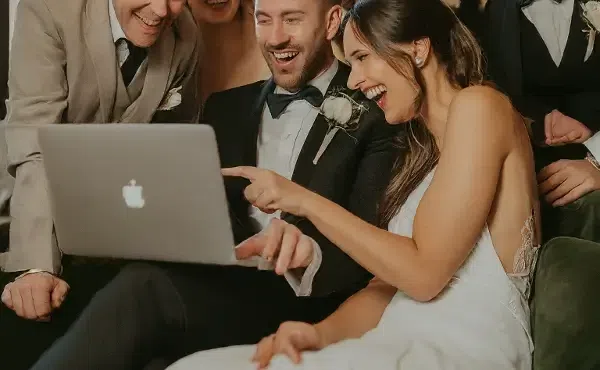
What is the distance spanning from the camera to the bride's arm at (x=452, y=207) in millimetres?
962

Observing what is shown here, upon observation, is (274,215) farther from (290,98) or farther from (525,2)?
(525,2)

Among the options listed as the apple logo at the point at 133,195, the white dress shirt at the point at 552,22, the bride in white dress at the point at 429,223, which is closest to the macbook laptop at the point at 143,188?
the apple logo at the point at 133,195

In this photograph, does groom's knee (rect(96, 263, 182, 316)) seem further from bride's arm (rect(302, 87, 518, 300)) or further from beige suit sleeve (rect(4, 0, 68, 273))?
bride's arm (rect(302, 87, 518, 300))

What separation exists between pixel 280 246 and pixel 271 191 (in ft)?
0.30

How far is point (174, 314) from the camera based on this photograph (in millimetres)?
1122

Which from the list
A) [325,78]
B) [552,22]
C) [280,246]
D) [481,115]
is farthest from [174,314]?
[552,22]

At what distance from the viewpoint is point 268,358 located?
983 millimetres

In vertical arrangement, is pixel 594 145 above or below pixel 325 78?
below

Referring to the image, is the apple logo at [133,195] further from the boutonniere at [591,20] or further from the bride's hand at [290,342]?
the boutonniere at [591,20]

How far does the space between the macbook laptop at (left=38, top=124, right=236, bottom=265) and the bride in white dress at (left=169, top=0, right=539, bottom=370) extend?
0.11 metres

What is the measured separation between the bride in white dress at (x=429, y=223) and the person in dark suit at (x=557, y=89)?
116 mm

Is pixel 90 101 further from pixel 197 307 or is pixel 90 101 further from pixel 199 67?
pixel 197 307

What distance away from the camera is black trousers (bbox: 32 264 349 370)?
1058 mm

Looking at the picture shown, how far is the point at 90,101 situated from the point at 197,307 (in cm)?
42
